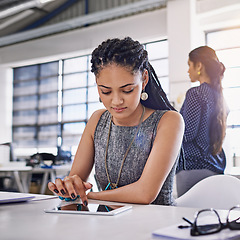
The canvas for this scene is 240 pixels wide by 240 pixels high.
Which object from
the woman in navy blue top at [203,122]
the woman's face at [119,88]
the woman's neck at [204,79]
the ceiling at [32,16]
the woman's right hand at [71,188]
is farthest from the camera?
the ceiling at [32,16]

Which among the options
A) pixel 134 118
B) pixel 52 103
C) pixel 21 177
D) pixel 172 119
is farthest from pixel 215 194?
pixel 52 103

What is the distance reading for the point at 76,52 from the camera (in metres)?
8.77

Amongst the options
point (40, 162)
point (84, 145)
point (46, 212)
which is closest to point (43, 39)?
point (40, 162)

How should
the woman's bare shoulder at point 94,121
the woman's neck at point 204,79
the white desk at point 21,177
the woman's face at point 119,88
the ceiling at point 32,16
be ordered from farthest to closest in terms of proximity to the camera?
the ceiling at point 32,16
the white desk at point 21,177
the woman's neck at point 204,79
the woman's bare shoulder at point 94,121
the woman's face at point 119,88

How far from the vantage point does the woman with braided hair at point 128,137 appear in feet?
4.18

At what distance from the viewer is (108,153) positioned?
159cm

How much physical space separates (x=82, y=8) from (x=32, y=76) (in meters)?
2.51

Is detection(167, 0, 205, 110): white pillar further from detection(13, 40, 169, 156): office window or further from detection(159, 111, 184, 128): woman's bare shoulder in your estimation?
detection(159, 111, 184, 128): woman's bare shoulder

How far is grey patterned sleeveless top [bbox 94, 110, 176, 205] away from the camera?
1489 mm

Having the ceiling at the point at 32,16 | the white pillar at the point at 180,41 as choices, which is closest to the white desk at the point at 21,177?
the white pillar at the point at 180,41

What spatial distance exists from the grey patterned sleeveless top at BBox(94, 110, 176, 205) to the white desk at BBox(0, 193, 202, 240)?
0.47m

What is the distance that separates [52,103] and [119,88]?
27.8ft

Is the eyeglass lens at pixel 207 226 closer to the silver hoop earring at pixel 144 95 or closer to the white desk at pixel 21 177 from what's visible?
the silver hoop earring at pixel 144 95

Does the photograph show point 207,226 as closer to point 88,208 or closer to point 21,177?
point 88,208
